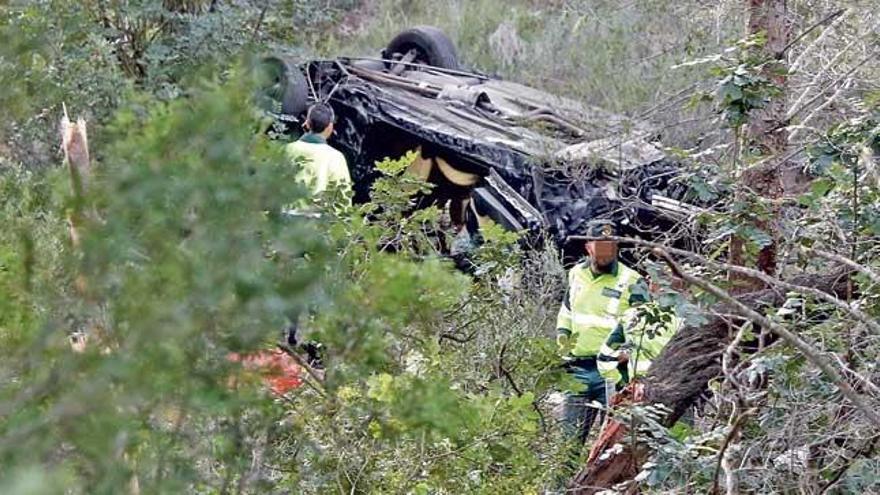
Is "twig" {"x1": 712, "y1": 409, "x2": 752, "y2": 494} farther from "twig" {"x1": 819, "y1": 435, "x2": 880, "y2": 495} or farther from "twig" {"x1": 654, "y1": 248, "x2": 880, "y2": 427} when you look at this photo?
"twig" {"x1": 819, "y1": 435, "x2": 880, "y2": 495}

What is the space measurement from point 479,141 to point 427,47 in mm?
3413

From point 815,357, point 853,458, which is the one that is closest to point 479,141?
point 853,458

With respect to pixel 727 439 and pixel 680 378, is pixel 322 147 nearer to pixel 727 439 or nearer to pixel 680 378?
pixel 680 378

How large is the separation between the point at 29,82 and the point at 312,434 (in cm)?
153

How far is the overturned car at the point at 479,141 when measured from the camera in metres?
8.44

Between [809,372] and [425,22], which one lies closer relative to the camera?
[809,372]

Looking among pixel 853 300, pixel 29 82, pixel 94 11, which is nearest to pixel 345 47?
pixel 94 11

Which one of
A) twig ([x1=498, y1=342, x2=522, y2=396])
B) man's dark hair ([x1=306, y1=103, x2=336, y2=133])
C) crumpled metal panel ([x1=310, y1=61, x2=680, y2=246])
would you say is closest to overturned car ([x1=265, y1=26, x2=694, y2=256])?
crumpled metal panel ([x1=310, y1=61, x2=680, y2=246])

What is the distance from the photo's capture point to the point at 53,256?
1.83 meters

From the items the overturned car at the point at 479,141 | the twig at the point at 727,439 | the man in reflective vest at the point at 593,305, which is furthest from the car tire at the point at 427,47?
the twig at the point at 727,439

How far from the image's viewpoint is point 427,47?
1283 centimetres

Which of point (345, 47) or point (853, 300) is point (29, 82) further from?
point (345, 47)

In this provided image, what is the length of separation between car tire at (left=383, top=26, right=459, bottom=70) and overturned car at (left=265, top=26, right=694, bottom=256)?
3.20 ft

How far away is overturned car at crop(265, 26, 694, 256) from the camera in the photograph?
8.44 m
